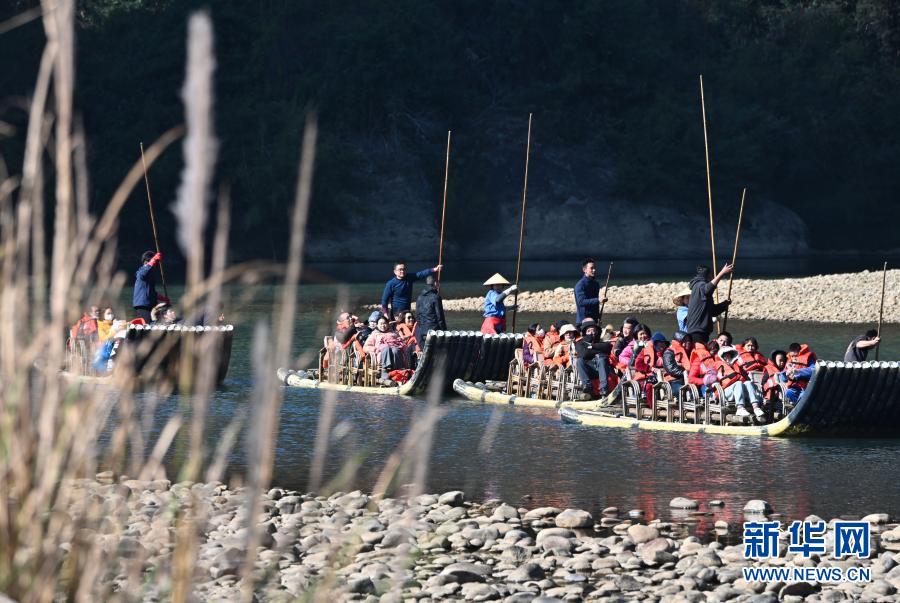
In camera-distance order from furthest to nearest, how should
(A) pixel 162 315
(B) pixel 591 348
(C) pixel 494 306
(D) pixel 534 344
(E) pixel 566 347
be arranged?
1. (C) pixel 494 306
2. (A) pixel 162 315
3. (D) pixel 534 344
4. (E) pixel 566 347
5. (B) pixel 591 348

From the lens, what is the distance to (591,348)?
55.2 feet

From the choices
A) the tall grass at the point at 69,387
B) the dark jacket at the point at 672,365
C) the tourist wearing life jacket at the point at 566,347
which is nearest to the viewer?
the tall grass at the point at 69,387

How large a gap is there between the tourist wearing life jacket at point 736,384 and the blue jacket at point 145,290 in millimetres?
7332

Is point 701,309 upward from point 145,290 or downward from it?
upward

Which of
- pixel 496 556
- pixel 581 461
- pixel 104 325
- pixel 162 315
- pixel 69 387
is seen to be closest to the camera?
pixel 69 387

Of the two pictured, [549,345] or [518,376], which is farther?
[518,376]

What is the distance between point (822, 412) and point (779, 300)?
926 inches

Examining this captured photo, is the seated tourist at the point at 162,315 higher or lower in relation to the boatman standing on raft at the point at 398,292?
lower

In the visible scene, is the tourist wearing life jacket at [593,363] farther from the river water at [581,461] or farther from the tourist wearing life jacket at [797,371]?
the tourist wearing life jacket at [797,371]

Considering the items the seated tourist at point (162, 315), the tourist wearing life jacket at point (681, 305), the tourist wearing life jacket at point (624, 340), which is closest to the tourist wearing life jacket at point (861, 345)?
the tourist wearing life jacket at point (681, 305)

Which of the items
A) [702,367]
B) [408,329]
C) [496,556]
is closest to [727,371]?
[702,367]

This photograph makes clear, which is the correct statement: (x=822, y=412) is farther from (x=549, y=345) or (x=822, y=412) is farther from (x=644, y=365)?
(x=549, y=345)

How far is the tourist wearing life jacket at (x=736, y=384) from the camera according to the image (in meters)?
14.7
